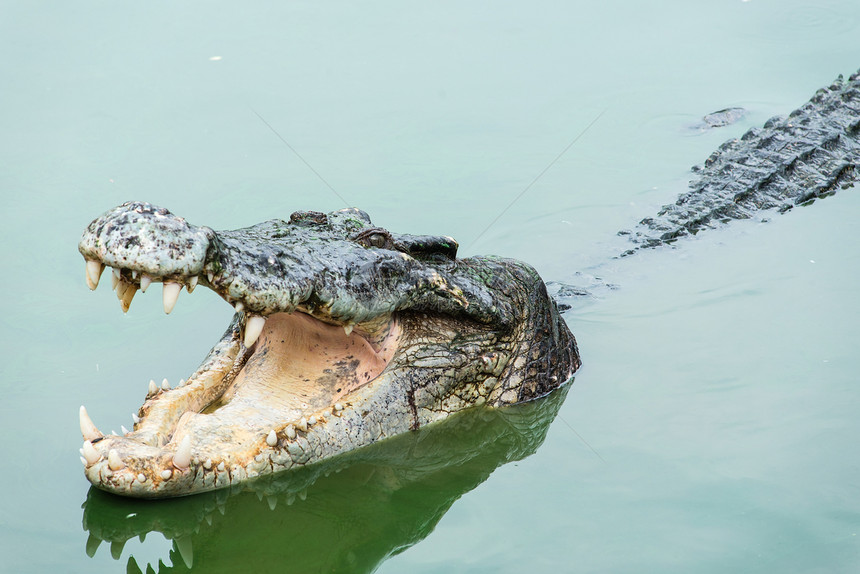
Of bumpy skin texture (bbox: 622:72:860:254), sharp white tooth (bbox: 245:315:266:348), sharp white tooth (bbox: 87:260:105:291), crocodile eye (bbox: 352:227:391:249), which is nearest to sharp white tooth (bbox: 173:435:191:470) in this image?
sharp white tooth (bbox: 245:315:266:348)

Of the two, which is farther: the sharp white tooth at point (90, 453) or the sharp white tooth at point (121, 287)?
the sharp white tooth at point (90, 453)

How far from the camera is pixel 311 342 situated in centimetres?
464

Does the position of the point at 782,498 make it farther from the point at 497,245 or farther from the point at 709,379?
the point at 497,245

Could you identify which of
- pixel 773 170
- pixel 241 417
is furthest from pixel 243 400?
pixel 773 170

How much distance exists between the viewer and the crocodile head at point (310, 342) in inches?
146

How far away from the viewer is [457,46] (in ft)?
33.3

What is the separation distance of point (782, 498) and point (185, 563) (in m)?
2.47

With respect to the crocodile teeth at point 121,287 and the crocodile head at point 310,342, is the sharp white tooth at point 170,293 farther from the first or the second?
the crocodile teeth at point 121,287

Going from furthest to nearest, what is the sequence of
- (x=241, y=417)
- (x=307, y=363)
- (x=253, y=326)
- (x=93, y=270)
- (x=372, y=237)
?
(x=307, y=363)
(x=372, y=237)
(x=241, y=417)
(x=253, y=326)
(x=93, y=270)

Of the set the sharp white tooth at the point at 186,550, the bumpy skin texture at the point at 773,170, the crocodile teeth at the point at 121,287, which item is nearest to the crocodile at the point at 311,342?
the crocodile teeth at the point at 121,287

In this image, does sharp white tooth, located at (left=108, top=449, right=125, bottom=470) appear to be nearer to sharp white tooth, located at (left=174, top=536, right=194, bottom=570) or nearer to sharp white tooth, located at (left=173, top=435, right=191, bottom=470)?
sharp white tooth, located at (left=173, top=435, right=191, bottom=470)

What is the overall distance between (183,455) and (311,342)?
89cm

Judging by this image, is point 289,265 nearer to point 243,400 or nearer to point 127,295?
point 127,295

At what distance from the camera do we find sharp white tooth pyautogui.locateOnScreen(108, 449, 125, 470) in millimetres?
3871
